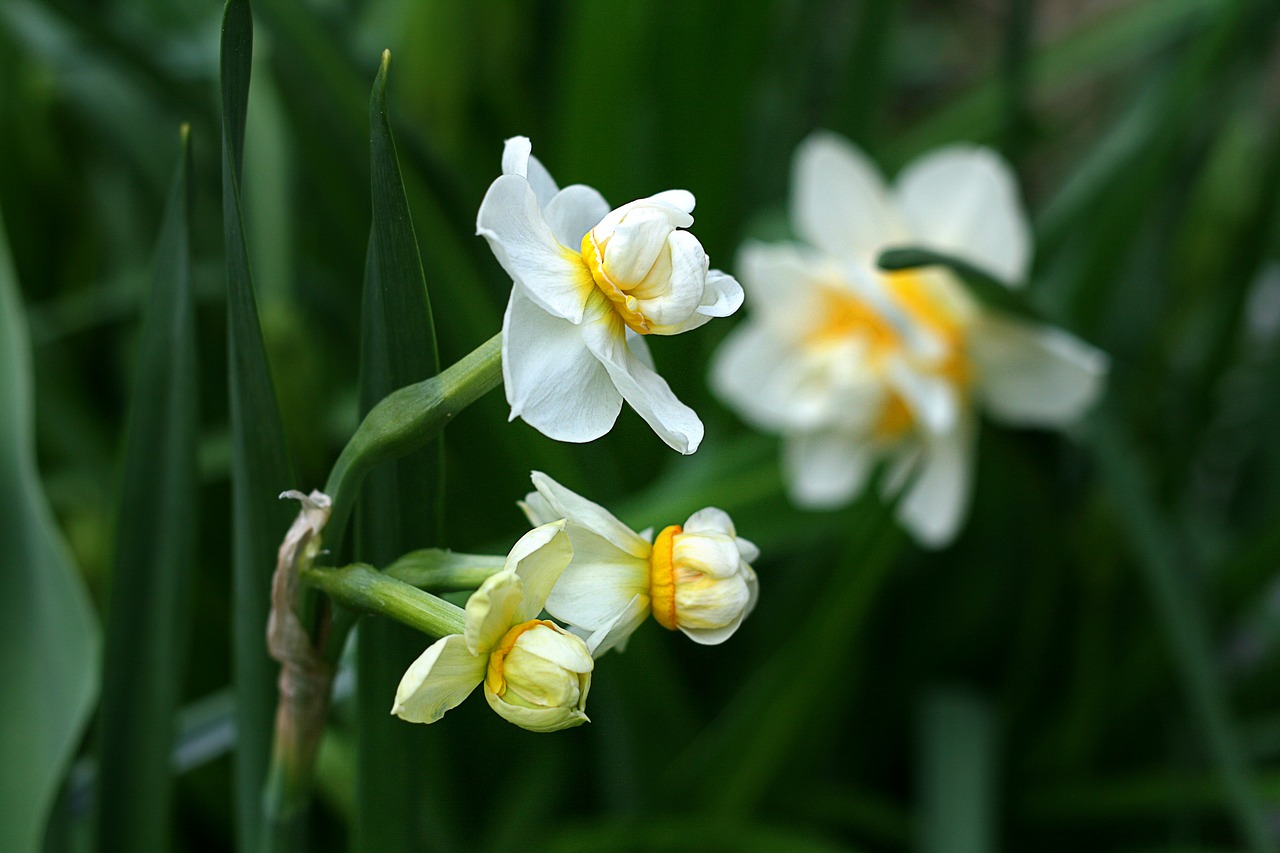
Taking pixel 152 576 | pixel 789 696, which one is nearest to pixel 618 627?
pixel 152 576

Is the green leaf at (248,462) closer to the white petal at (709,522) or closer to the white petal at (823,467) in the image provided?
the white petal at (709,522)

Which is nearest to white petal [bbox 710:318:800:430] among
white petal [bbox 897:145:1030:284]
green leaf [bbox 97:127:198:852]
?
white petal [bbox 897:145:1030:284]

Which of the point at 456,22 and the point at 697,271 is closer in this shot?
the point at 697,271

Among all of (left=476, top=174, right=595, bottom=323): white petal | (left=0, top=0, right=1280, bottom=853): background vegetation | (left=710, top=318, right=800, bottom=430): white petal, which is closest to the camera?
(left=476, top=174, right=595, bottom=323): white petal

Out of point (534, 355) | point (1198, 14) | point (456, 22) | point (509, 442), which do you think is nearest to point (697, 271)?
point (534, 355)

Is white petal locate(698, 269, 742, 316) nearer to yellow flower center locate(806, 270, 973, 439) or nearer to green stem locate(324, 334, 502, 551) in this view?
green stem locate(324, 334, 502, 551)

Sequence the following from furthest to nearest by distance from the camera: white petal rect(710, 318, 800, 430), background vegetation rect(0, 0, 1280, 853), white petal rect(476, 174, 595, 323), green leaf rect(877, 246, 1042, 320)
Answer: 1. white petal rect(710, 318, 800, 430)
2. background vegetation rect(0, 0, 1280, 853)
3. green leaf rect(877, 246, 1042, 320)
4. white petal rect(476, 174, 595, 323)

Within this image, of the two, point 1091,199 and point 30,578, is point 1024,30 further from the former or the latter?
point 30,578
